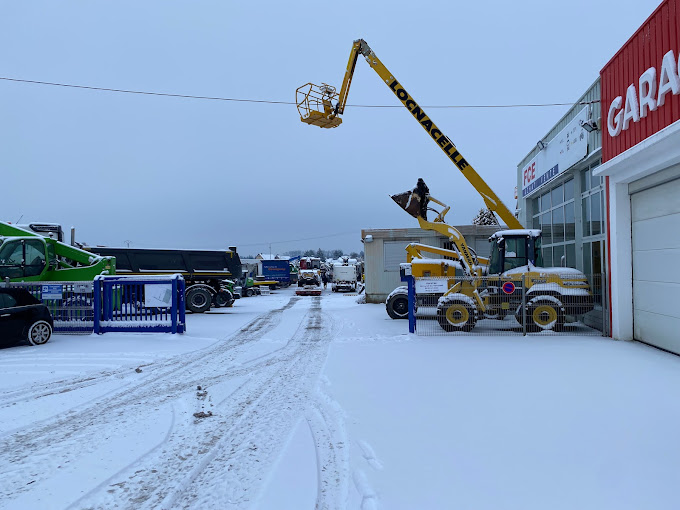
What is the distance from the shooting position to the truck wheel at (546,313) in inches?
440

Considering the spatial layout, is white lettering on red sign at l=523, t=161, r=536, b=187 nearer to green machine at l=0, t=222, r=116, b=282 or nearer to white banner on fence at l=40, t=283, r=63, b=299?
green machine at l=0, t=222, r=116, b=282

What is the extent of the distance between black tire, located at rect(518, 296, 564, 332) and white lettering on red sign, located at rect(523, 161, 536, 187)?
735cm

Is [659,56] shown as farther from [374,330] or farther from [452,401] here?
[374,330]

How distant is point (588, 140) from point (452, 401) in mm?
9094

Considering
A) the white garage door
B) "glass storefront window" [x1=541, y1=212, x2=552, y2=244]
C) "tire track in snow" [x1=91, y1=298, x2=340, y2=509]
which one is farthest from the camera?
"glass storefront window" [x1=541, y1=212, x2=552, y2=244]

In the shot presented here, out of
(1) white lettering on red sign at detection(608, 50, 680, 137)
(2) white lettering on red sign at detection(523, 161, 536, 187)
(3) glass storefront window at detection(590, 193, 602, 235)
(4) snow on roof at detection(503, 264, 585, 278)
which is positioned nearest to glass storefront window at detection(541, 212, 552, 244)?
(2) white lettering on red sign at detection(523, 161, 536, 187)

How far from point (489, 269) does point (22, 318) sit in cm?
1139

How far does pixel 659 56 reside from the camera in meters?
8.08

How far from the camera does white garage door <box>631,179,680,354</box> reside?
8.16m

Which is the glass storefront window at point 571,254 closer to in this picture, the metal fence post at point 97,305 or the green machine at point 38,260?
the metal fence post at point 97,305

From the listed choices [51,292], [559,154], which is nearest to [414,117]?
[559,154]

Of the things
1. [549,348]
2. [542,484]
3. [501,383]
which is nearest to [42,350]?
[501,383]

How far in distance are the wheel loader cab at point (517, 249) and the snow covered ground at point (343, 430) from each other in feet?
12.1

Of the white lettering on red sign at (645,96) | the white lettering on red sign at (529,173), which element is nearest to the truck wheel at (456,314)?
the white lettering on red sign at (645,96)
